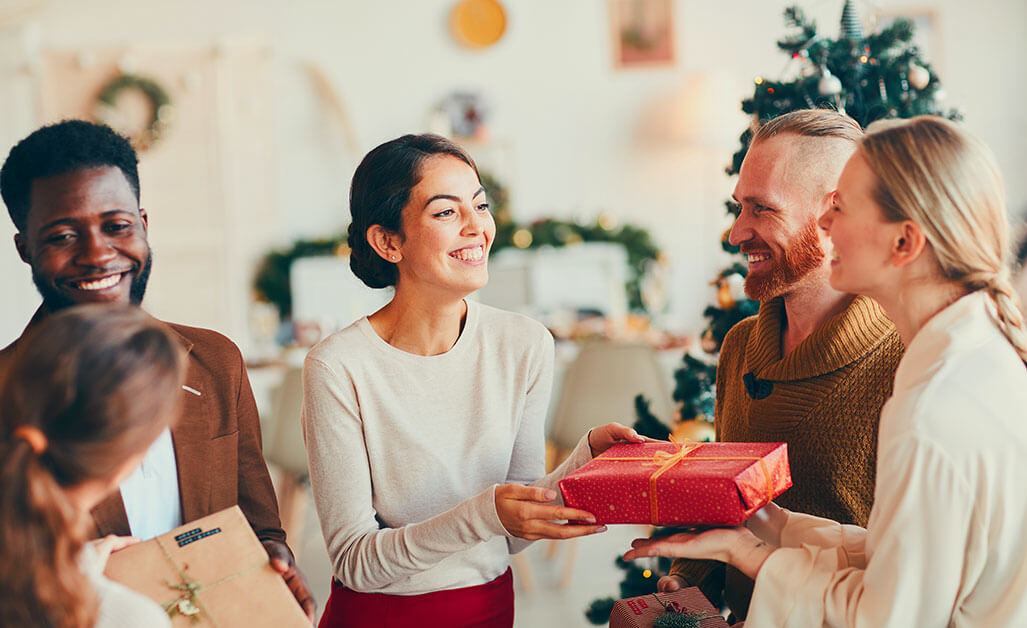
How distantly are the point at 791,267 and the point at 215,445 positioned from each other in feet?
3.60

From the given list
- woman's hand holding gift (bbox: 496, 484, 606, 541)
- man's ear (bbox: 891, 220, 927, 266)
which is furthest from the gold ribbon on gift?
man's ear (bbox: 891, 220, 927, 266)

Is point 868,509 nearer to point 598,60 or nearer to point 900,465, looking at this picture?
point 900,465

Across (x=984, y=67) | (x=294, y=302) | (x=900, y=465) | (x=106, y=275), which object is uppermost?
(x=984, y=67)

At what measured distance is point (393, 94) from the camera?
7.30m

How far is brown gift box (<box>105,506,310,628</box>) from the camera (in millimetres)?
1243

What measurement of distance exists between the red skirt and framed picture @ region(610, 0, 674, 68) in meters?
6.25

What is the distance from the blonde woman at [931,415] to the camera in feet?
3.70

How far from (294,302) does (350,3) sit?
252 cm

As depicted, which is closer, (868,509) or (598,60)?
(868,509)

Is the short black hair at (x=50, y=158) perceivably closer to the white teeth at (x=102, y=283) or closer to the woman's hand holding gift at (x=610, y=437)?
the white teeth at (x=102, y=283)

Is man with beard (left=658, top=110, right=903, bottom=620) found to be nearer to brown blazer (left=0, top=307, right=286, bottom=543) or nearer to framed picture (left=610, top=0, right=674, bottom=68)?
brown blazer (left=0, top=307, right=286, bottom=543)

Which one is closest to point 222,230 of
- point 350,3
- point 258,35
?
point 258,35

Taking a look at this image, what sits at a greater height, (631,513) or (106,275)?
(106,275)

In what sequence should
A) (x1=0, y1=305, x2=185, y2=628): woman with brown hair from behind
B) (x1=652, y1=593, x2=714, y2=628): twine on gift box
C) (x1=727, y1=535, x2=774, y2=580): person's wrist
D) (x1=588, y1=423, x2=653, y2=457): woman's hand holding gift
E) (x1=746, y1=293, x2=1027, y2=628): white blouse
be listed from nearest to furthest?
(x1=0, y1=305, x2=185, y2=628): woman with brown hair from behind → (x1=746, y1=293, x2=1027, y2=628): white blouse → (x1=727, y1=535, x2=774, y2=580): person's wrist → (x1=652, y1=593, x2=714, y2=628): twine on gift box → (x1=588, y1=423, x2=653, y2=457): woman's hand holding gift
